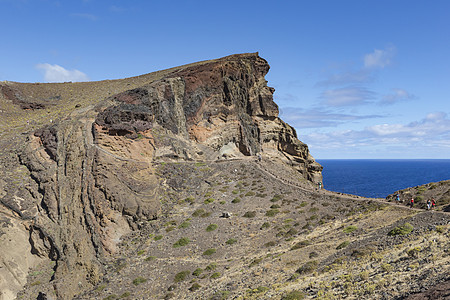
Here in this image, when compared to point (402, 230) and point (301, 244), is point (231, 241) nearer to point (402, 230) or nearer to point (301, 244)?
point (301, 244)

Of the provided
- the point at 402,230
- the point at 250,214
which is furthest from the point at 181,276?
the point at 402,230

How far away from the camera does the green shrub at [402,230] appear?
24.1 metres

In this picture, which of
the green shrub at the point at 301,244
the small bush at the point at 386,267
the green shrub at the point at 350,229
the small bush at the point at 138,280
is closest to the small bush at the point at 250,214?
the green shrub at the point at 301,244

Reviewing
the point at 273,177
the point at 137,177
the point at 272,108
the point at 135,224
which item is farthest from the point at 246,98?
the point at 135,224

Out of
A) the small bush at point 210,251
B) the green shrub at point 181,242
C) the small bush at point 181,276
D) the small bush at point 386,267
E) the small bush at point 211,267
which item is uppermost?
the small bush at point 386,267

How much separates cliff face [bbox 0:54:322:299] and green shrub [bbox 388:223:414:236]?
2945cm

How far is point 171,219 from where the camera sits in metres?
40.4

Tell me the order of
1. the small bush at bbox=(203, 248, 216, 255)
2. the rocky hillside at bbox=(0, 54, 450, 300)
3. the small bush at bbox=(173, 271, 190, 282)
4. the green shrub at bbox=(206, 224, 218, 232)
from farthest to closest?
the green shrub at bbox=(206, 224, 218, 232) < the small bush at bbox=(203, 248, 216, 255) < the small bush at bbox=(173, 271, 190, 282) < the rocky hillside at bbox=(0, 54, 450, 300)

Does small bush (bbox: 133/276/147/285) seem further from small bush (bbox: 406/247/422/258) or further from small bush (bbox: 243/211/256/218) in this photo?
small bush (bbox: 406/247/422/258)

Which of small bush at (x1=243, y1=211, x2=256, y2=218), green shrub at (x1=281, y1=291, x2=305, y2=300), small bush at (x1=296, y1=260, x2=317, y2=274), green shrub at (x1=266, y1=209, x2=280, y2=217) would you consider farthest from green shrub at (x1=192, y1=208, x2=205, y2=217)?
green shrub at (x1=281, y1=291, x2=305, y2=300)

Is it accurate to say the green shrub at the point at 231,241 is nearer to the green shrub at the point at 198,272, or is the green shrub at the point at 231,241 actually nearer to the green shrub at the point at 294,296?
the green shrub at the point at 198,272

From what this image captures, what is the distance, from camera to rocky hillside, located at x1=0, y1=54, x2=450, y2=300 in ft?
71.8

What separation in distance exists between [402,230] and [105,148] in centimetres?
3848

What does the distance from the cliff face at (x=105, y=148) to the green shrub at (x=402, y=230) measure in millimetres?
29450
